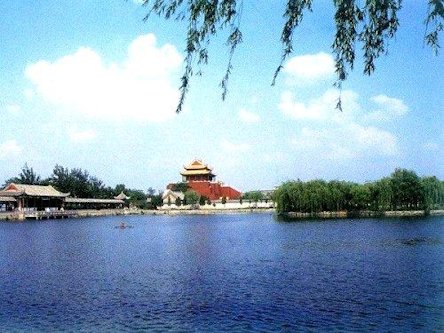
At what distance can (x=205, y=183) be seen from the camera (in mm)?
84562

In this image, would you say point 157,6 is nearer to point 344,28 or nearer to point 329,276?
point 344,28

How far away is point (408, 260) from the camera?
16344 mm

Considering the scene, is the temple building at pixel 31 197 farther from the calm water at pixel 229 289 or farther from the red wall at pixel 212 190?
the calm water at pixel 229 289

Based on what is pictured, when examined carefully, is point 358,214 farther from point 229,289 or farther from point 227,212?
point 229,289

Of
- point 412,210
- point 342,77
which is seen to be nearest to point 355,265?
point 342,77

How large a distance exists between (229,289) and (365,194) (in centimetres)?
3907

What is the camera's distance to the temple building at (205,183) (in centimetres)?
8419

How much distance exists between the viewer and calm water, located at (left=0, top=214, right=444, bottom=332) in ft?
30.5

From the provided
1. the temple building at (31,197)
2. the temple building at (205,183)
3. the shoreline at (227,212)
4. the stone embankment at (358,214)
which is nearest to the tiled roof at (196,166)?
the temple building at (205,183)

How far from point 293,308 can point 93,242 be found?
59.6 ft

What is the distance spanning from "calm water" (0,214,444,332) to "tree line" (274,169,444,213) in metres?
26.2

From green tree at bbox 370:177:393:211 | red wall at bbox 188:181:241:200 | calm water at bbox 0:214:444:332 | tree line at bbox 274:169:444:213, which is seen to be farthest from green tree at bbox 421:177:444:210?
red wall at bbox 188:181:241:200

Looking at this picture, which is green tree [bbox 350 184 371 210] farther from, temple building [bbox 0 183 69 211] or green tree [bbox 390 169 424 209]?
temple building [bbox 0 183 69 211]

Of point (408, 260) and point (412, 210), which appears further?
point (412, 210)
